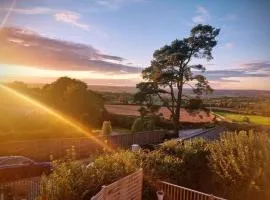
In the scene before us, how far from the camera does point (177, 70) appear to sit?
34.3 m

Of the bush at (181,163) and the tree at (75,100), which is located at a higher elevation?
the tree at (75,100)

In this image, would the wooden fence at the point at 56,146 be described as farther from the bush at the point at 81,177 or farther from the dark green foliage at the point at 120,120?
the dark green foliage at the point at 120,120

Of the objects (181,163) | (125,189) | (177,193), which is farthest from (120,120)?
(125,189)

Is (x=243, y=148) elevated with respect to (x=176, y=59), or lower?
lower

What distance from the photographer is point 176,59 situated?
33125 millimetres

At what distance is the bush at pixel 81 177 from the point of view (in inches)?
362

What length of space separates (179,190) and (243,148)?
381 centimetres

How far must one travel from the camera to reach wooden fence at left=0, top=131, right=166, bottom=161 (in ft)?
68.3

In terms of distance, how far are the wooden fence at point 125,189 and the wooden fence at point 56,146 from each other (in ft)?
35.7

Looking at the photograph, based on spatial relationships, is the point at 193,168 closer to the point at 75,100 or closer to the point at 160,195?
the point at 160,195

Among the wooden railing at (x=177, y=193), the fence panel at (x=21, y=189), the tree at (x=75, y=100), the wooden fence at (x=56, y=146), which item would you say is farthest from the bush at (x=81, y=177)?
the tree at (x=75, y=100)

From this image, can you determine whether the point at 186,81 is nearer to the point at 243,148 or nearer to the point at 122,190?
the point at 243,148

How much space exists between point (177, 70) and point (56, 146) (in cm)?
1630

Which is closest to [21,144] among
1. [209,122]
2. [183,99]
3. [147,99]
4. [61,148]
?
[61,148]
